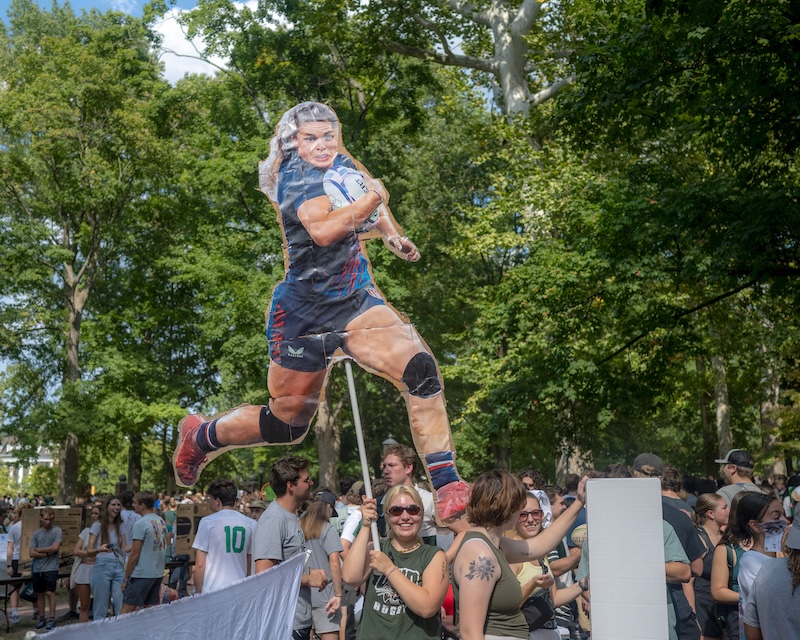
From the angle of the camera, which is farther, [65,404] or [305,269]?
[65,404]

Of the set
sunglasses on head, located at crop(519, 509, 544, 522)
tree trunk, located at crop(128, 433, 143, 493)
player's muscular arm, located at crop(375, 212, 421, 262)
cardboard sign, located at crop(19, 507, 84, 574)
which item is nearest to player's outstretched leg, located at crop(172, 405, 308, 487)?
player's muscular arm, located at crop(375, 212, 421, 262)

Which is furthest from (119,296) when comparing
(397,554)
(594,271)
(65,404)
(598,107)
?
(397,554)

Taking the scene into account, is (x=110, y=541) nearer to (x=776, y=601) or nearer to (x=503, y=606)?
(x=503, y=606)

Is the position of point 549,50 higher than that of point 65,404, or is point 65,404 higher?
point 549,50

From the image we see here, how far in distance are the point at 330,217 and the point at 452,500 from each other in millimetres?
3334

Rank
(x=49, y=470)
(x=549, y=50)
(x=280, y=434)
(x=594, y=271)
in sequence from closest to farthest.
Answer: (x=280, y=434)
(x=594, y=271)
(x=549, y=50)
(x=49, y=470)

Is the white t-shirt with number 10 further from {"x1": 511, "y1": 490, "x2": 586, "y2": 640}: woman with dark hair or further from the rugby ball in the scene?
the rugby ball

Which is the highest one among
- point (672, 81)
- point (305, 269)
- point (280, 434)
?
point (672, 81)

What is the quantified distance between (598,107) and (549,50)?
1184cm

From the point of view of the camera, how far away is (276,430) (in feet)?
37.9

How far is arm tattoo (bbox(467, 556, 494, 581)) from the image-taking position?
4.78 m

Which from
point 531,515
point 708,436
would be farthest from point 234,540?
point 708,436

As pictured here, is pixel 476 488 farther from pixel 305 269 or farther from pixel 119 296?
pixel 119 296

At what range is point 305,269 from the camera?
11617 mm
